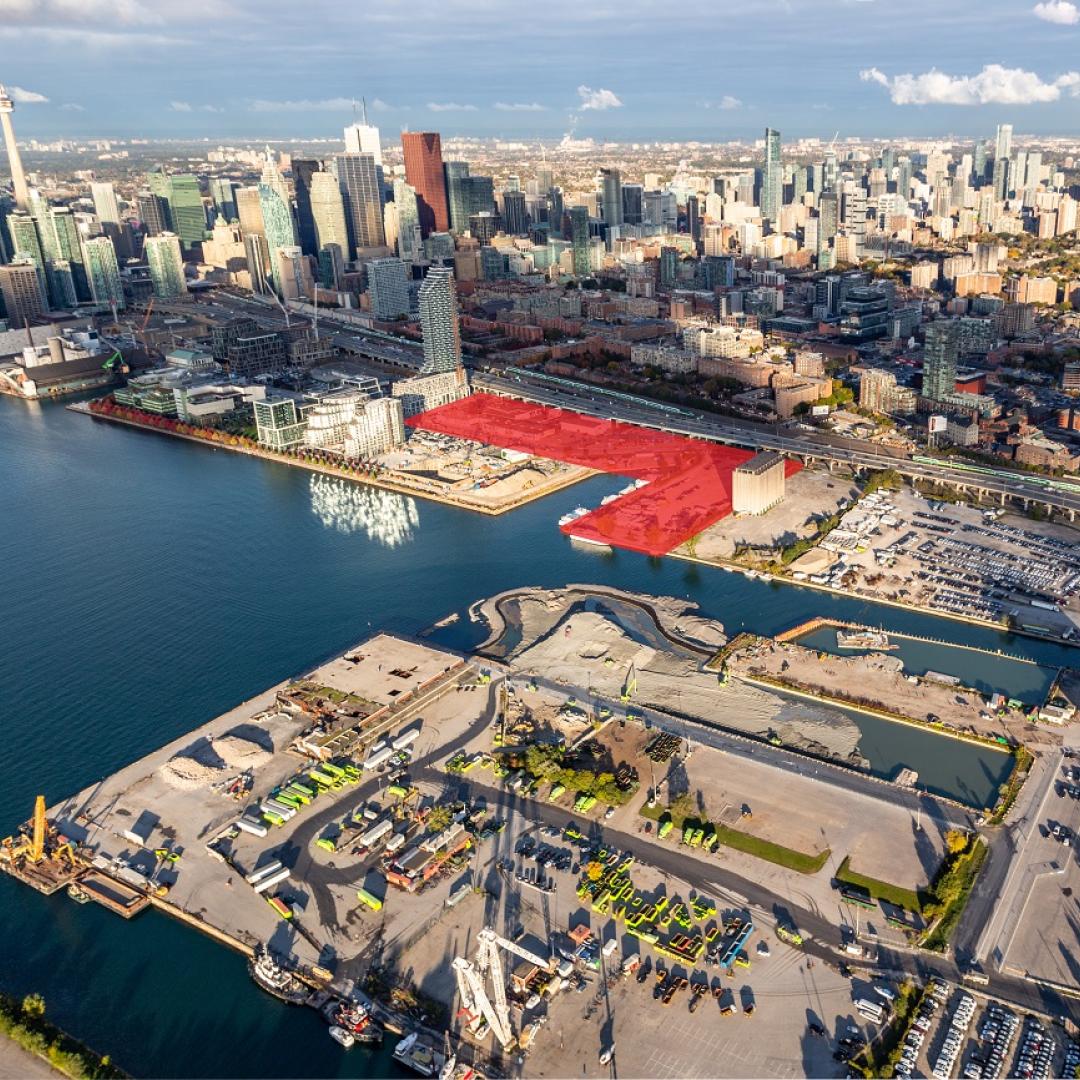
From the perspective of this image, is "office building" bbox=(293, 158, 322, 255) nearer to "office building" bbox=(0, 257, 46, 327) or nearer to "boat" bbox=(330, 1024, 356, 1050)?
"office building" bbox=(0, 257, 46, 327)

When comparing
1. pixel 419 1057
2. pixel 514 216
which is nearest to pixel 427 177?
pixel 514 216

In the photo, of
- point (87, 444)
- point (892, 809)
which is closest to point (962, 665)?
point (892, 809)

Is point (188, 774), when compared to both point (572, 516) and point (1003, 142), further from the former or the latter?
point (1003, 142)

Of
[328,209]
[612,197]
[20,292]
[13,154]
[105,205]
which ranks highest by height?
[13,154]

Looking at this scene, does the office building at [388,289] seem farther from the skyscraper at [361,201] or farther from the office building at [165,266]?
the skyscraper at [361,201]

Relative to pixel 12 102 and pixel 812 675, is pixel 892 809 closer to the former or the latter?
pixel 812 675

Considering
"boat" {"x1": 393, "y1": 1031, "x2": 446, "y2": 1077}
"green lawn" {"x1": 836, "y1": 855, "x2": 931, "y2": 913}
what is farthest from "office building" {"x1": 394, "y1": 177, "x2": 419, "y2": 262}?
"boat" {"x1": 393, "y1": 1031, "x2": 446, "y2": 1077}
